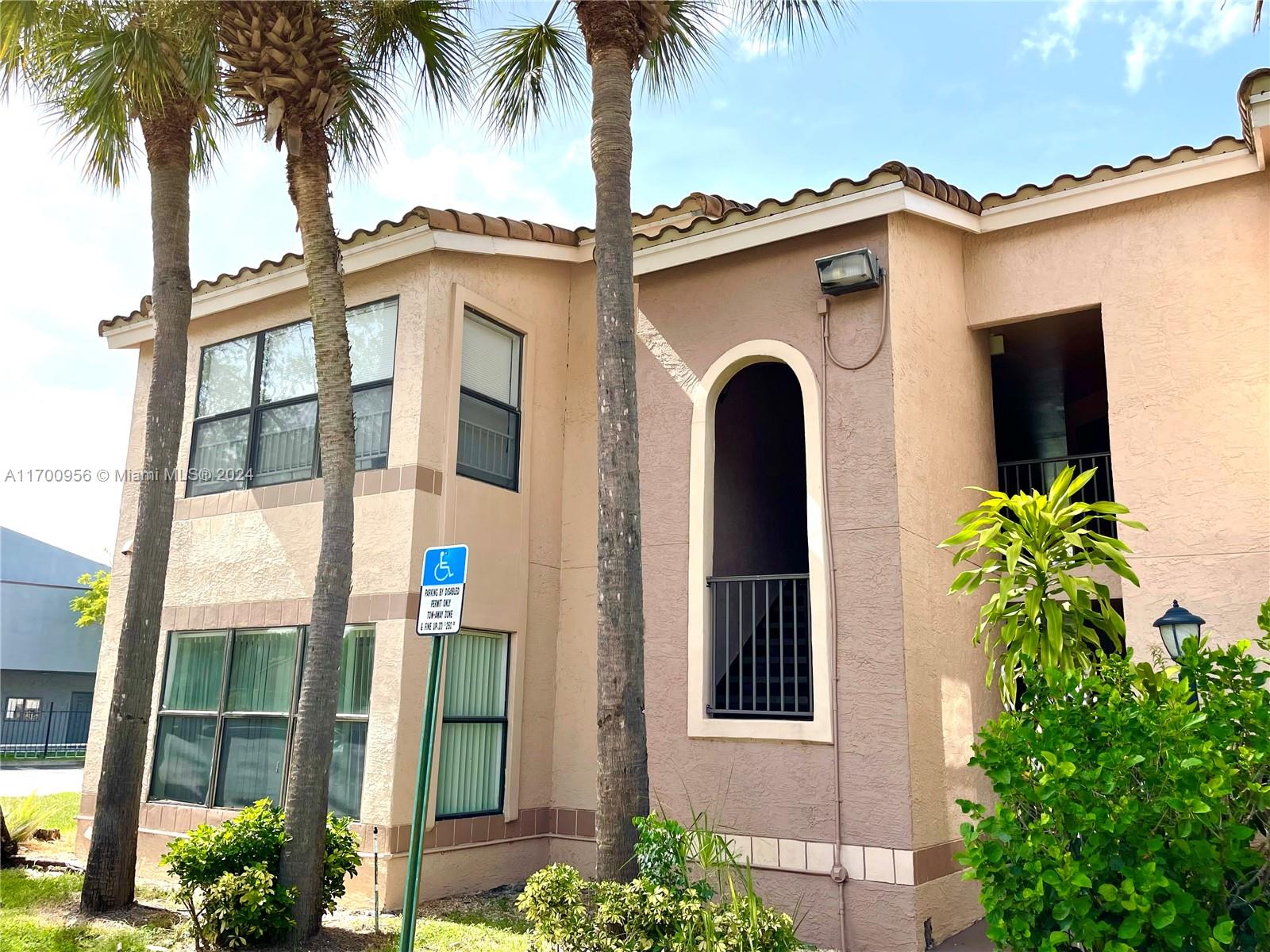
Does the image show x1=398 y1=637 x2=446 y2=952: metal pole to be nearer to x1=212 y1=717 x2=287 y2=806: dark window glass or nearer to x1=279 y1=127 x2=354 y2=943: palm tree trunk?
x1=279 y1=127 x2=354 y2=943: palm tree trunk

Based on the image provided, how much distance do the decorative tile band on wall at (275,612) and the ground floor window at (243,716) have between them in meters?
0.12

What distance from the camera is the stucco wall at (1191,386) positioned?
834cm

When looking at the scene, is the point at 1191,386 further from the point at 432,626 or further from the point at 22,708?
the point at 22,708

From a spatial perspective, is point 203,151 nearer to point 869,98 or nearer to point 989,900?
point 869,98

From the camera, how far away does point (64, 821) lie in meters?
14.4

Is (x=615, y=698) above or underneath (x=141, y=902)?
above

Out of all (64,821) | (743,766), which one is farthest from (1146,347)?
(64,821)

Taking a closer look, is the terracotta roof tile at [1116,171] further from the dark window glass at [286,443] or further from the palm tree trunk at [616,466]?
the dark window glass at [286,443]

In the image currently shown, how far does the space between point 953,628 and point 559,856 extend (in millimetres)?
4789

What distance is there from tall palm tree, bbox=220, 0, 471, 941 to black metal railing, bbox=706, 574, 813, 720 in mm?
3455

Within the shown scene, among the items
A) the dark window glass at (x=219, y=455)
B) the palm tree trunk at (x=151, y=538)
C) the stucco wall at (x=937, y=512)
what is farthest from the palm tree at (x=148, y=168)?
the stucco wall at (x=937, y=512)

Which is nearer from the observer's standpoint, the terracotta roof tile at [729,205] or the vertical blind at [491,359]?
the terracotta roof tile at [729,205]

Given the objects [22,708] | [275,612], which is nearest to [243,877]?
[275,612]

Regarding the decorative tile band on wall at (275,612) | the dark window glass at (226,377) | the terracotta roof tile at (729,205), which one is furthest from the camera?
the dark window glass at (226,377)
